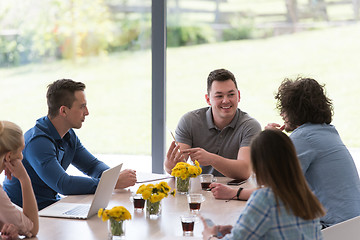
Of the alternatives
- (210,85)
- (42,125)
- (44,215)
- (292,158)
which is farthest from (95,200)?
(210,85)

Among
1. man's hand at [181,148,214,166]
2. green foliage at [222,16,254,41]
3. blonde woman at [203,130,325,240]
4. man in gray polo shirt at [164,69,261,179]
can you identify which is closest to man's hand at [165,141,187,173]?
man's hand at [181,148,214,166]

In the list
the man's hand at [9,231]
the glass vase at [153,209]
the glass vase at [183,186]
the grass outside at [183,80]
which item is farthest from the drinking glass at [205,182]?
the grass outside at [183,80]

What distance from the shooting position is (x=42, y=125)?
3094 millimetres

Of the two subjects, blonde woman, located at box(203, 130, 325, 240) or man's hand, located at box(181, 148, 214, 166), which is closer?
blonde woman, located at box(203, 130, 325, 240)

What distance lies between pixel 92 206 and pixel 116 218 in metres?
0.40

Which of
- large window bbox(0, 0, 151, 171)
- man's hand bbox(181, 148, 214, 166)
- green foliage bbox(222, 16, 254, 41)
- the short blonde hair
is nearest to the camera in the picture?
the short blonde hair

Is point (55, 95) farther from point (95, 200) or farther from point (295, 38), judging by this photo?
point (295, 38)

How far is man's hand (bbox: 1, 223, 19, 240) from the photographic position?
6.96 feet

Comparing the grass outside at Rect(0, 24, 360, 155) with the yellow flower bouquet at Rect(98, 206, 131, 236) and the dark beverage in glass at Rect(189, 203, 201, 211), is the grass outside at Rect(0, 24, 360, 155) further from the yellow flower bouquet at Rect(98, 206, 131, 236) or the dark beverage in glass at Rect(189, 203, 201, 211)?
the yellow flower bouquet at Rect(98, 206, 131, 236)

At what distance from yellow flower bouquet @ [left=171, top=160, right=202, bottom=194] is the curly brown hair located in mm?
583

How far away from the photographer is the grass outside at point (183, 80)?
4621 mm

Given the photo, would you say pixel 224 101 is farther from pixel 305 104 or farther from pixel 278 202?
pixel 278 202

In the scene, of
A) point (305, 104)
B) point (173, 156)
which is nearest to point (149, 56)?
point (173, 156)

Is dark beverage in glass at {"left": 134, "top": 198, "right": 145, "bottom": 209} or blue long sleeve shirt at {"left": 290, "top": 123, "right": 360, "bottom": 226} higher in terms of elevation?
blue long sleeve shirt at {"left": 290, "top": 123, "right": 360, "bottom": 226}
